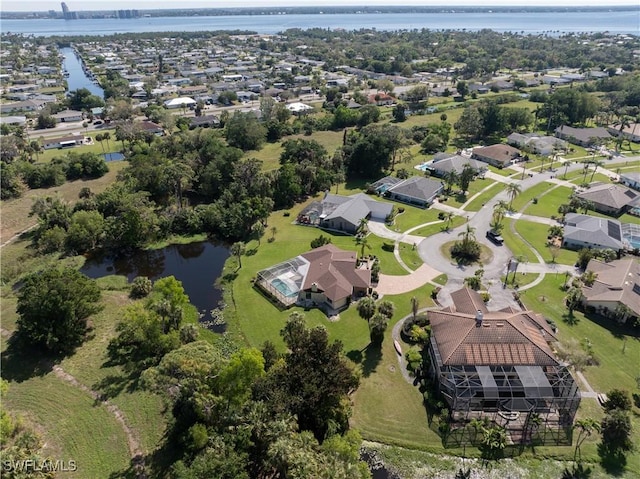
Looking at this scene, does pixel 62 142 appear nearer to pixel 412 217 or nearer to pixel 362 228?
pixel 362 228

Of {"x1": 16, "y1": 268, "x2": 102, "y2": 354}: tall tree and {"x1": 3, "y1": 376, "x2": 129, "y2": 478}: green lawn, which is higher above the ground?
{"x1": 16, "y1": 268, "x2": 102, "y2": 354}: tall tree

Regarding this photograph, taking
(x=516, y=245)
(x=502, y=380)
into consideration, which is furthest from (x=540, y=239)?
(x=502, y=380)

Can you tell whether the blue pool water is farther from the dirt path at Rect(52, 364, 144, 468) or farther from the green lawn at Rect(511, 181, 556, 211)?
the green lawn at Rect(511, 181, 556, 211)

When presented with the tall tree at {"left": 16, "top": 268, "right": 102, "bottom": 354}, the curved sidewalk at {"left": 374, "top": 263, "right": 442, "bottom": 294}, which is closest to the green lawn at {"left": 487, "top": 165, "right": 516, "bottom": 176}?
the curved sidewalk at {"left": 374, "top": 263, "right": 442, "bottom": 294}

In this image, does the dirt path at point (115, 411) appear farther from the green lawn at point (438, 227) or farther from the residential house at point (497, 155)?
the residential house at point (497, 155)

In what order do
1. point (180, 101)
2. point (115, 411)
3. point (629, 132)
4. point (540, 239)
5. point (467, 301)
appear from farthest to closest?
point (180, 101)
point (629, 132)
point (540, 239)
point (467, 301)
point (115, 411)

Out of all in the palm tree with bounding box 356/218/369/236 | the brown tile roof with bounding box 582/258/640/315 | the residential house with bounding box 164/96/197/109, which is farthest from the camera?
the residential house with bounding box 164/96/197/109
